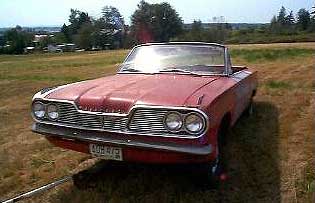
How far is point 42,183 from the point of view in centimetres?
424

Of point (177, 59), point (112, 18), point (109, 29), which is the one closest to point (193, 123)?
point (177, 59)

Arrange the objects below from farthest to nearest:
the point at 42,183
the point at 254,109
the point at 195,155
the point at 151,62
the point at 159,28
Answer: the point at 159,28 → the point at 254,109 → the point at 151,62 → the point at 42,183 → the point at 195,155

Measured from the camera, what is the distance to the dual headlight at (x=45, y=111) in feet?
12.7

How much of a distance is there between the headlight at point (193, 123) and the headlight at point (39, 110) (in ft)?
4.95

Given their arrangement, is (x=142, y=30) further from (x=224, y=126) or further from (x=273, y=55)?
(x=224, y=126)

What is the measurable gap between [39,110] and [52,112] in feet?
0.63

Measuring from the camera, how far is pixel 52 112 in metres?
3.89

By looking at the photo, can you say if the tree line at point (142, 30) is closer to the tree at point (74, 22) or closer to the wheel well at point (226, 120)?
the tree at point (74, 22)

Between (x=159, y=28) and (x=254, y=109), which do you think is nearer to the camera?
(x=254, y=109)

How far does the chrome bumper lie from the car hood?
0.24m

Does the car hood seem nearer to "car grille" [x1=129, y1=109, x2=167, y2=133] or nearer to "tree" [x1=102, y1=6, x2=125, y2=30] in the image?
"car grille" [x1=129, y1=109, x2=167, y2=133]

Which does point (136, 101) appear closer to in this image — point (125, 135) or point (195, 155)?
point (125, 135)

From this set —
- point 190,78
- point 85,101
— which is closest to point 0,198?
point 85,101

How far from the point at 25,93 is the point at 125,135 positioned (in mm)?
8142
